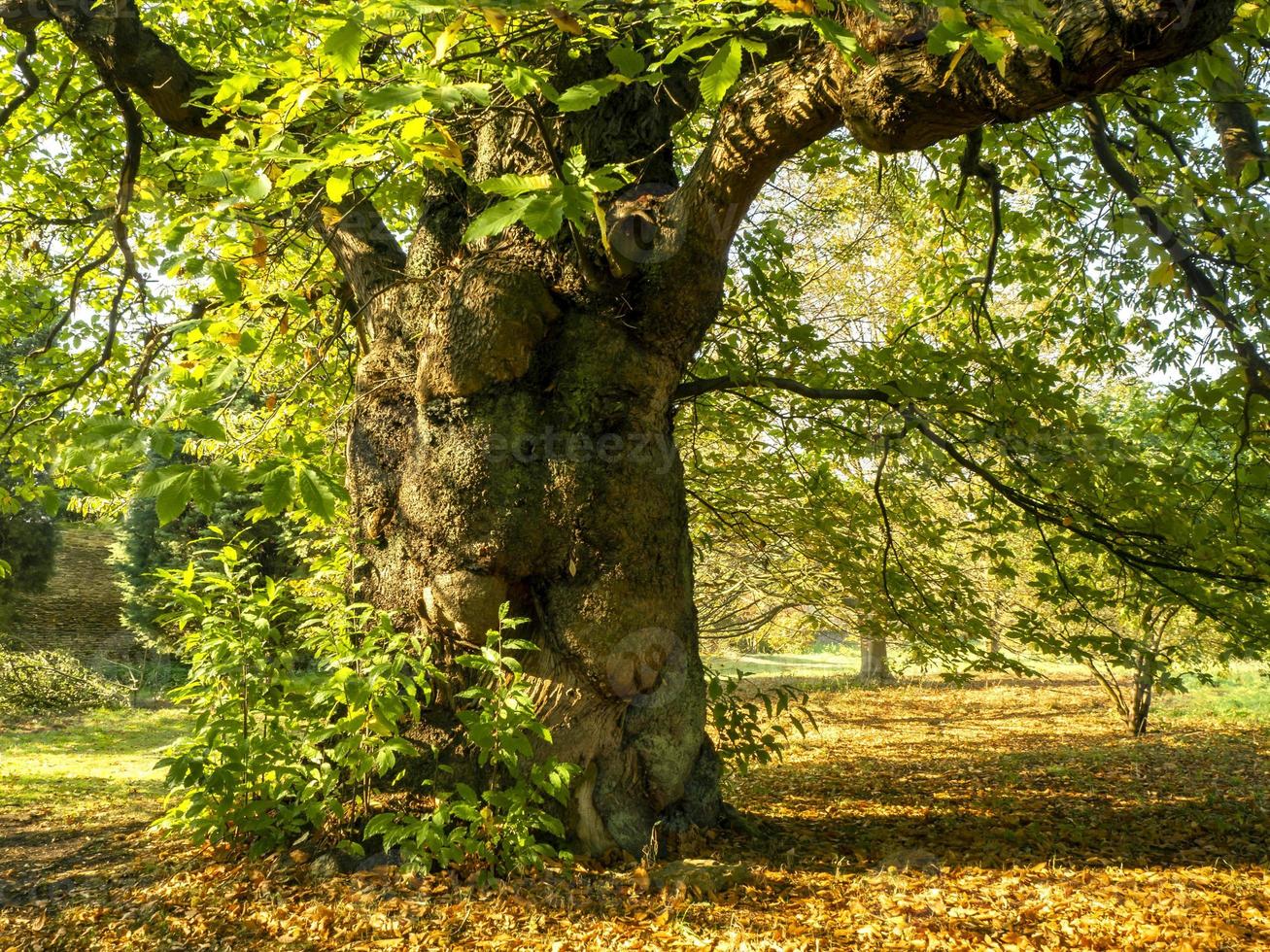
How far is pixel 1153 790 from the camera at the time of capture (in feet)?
20.9

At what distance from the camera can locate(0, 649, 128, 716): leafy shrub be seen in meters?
12.8

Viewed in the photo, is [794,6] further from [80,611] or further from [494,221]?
[80,611]

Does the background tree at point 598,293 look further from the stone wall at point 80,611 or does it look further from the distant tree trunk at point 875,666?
the stone wall at point 80,611

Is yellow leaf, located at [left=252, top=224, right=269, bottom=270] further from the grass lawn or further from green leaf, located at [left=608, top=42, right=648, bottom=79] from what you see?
the grass lawn

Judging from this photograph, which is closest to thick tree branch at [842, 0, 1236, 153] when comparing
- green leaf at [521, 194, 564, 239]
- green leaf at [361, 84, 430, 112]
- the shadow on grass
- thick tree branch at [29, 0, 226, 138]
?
green leaf at [521, 194, 564, 239]

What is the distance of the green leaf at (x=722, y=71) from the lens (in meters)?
2.11

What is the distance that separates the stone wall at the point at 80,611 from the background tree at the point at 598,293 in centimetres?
1577

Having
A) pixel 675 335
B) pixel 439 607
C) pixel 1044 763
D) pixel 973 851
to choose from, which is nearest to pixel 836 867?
pixel 973 851

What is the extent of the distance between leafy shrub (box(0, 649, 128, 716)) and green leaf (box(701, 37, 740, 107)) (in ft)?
47.8

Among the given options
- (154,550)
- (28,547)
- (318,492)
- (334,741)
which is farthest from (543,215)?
(154,550)

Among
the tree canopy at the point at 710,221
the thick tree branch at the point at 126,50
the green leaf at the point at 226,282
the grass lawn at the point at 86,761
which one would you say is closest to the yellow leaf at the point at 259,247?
the tree canopy at the point at 710,221

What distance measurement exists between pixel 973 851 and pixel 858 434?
2.64 m

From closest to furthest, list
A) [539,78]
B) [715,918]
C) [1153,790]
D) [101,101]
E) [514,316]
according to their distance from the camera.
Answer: [539,78] → [715,918] → [514,316] → [1153,790] → [101,101]

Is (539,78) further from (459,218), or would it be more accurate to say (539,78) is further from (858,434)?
(858,434)
